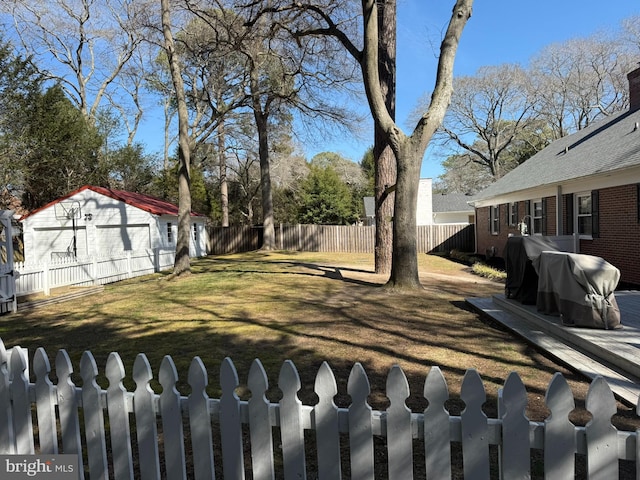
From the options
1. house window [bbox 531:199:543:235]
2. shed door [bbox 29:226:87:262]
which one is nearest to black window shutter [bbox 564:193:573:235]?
house window [bbox 531:199:543:235]

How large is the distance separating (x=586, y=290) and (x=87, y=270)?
12.6 m

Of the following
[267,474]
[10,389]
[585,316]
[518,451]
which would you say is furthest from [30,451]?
[585,316]

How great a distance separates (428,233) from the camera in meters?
26.2

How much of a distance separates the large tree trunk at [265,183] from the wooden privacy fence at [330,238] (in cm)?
166

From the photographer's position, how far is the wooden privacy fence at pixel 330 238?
85.3 ft

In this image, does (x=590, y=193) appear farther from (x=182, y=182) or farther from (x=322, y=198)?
(x=322, y=198)

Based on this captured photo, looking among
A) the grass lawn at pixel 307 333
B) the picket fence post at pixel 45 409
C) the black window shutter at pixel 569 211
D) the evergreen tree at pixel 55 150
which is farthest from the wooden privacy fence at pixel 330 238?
the picket fence post at pixel 45 409

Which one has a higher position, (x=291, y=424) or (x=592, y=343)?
(x=291, y=424)

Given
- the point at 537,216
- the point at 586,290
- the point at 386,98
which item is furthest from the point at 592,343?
the point at 537,216

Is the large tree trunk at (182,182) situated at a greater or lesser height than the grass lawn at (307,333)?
greater

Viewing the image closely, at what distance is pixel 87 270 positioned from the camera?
1265 cm

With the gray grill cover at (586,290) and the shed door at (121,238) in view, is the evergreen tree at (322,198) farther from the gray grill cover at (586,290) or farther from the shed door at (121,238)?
the gray grill cover at (586,290)

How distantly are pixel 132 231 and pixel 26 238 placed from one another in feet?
13.4

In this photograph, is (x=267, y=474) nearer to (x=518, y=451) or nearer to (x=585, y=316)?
(x=518, y=451)
